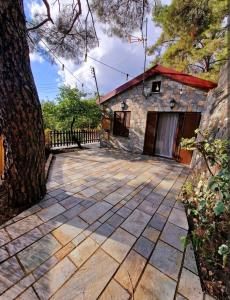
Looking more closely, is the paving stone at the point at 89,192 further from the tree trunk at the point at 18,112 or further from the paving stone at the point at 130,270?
the paving stone at the point at 130,270

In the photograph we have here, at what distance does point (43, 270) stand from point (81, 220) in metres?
0.77

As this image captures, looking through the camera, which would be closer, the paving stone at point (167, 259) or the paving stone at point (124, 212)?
the paving stone at point (167, 259)

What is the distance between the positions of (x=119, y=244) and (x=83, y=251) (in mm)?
407

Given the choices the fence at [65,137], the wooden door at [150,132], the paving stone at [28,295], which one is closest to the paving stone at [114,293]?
the paving stone at [28,295]

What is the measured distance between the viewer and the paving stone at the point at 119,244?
165cm

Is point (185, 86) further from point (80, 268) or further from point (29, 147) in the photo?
point (80, 268)

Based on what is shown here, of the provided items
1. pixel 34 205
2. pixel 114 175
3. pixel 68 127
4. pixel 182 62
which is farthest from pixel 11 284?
pixel 182 62

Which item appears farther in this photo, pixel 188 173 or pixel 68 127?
pixel 68 127

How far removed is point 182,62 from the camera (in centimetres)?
802

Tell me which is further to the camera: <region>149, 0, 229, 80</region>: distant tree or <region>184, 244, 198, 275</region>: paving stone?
<region>149, 0, 229, 80</region>: distant tree

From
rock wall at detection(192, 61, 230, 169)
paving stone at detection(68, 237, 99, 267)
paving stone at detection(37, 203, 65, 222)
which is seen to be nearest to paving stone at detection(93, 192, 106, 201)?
paving stone at detection(37, 203, 65, 222)

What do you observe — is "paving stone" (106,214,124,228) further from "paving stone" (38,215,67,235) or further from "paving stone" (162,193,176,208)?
"paving stone" (162,193,176,208)

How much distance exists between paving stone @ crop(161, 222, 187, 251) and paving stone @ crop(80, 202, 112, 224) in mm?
894

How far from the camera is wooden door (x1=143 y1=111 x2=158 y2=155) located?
6.15 meters
